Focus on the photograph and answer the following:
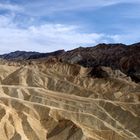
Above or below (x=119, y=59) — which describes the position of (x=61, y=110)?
below

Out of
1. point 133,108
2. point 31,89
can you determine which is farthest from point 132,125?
point 31,89

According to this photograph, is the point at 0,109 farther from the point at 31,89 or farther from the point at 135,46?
the point at 135,46

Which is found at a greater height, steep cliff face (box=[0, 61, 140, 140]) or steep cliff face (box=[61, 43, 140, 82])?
steep cliff face (box=[61, 43, 140, 82])

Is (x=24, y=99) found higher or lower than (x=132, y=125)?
higher

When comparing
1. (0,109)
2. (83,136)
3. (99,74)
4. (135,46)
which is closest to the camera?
(83,136)

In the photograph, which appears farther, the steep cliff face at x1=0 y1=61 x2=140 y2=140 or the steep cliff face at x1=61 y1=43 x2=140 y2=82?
the steep cliff face at x1=61 y1=43 x2=140 y2=82

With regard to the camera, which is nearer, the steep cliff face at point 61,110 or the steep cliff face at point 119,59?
the steep cliff face at point 61,110

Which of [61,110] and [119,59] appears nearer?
[61,110]

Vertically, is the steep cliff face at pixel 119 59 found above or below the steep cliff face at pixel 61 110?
above
